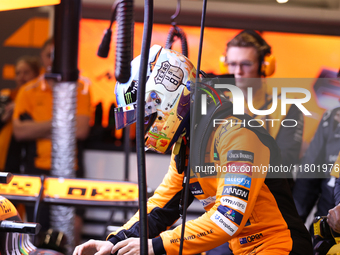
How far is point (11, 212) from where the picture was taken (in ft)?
3.45

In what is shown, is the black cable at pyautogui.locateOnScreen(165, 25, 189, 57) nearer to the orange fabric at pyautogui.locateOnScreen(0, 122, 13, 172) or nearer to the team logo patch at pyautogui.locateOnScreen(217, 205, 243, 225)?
the team logo patch at pyautogui.locateOnScreen(217, 205, 243, 225)

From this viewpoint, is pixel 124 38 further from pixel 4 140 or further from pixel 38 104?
pixel 4 140

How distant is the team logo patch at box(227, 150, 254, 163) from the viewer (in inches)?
37.5

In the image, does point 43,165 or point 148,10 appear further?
point 43,165

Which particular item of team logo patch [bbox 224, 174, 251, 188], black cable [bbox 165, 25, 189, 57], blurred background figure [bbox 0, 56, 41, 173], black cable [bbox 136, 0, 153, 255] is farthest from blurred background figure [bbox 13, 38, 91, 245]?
black cable [bbox 136, 0, 153, 255]

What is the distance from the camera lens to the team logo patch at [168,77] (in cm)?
110

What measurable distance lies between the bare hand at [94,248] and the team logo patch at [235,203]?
369 mm

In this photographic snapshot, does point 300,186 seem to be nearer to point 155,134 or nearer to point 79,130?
point 155,134

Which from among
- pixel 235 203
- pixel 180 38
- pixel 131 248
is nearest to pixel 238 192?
pixel 235 203

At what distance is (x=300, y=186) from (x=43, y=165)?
184 centimetres

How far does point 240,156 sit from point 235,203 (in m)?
0.12

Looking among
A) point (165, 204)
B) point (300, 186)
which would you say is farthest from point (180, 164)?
point (300, 186)

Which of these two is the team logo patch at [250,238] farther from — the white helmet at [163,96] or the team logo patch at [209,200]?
the white helmet at [163,96]

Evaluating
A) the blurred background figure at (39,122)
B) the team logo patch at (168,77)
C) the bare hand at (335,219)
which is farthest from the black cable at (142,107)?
the blurred background figure at (39,122)
